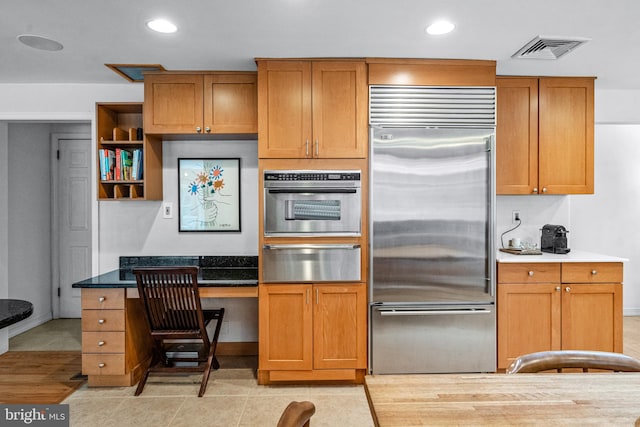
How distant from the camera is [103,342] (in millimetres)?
2867

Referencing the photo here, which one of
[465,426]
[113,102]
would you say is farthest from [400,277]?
[113,102]

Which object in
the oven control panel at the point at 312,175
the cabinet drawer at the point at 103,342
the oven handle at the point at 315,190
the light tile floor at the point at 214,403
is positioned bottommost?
the light tile floor at the point at 214,403

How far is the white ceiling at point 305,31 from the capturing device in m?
2.15

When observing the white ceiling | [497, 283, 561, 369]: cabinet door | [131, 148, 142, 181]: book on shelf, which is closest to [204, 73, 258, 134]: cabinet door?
the white ceiling

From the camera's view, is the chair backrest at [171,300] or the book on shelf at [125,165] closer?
the chair backrest at [171,300]

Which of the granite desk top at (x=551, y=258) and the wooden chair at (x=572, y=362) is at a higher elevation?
the granite desk top at (x=551, y=258)

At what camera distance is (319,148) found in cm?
292

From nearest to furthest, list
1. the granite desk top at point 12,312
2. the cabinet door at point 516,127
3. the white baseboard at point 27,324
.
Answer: the granite desk top at point 12,312
the cabinet door at point 516,127
the white baseboard at point 27,324

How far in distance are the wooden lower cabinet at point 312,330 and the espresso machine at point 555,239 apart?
1.73 m

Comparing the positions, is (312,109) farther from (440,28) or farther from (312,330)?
(312,330)

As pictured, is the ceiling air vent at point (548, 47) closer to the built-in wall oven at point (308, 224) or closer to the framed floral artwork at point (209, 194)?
the built-in wall oven at point (308, 224)

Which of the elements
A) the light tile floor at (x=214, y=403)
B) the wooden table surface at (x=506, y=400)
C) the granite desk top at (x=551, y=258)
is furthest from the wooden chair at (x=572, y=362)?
the granite desk top at (x=551, y=258)

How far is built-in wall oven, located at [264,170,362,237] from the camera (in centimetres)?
290

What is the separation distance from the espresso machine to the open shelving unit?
340cm
